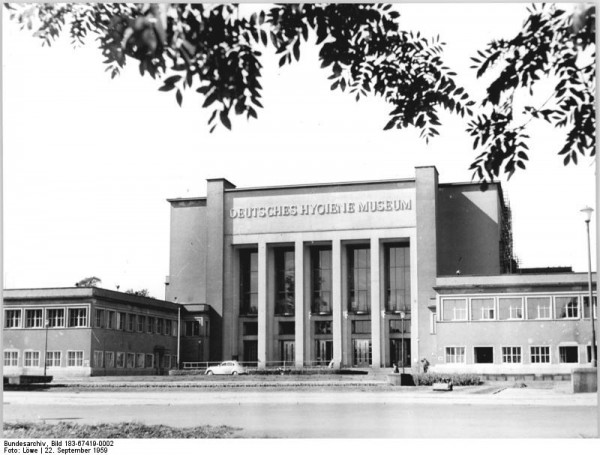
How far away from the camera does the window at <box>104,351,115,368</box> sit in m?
23.8

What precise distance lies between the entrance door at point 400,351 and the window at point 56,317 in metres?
34.1

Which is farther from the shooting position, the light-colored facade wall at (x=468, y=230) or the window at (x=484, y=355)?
the light-colored facade wall at (x=468, y=230)

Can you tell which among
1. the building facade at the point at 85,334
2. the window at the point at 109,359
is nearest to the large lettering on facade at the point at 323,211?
the building facade at the point at 85,334

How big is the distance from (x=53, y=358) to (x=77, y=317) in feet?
6.22

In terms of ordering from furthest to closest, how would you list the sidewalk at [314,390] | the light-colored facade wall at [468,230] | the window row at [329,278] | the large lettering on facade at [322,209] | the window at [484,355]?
the window row at [329,278] < the light-colored facade wall at [468,230] < the large lettering on facade at [322,209] < the window at [484,355] < the sidewalk at [314,390]

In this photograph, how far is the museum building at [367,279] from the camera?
40.8 meters

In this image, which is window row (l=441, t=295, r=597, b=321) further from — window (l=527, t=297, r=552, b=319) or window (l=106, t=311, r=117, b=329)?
window (l=106, t=311, r=117, b=329)

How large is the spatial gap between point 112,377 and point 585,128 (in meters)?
16.8

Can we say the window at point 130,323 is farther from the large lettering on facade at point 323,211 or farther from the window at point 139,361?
the large lettering on facade at point 323,211

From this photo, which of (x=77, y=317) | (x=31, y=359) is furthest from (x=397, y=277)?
(x=31, y=359)

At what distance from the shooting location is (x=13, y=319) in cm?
1594

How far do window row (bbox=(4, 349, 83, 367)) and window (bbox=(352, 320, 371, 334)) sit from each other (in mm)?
34907

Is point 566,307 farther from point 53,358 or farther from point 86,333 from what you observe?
point 53,358

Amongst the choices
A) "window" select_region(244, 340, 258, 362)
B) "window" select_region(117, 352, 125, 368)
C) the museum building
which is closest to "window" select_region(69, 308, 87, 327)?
"window" select_region(117, 352, 125, 368)
